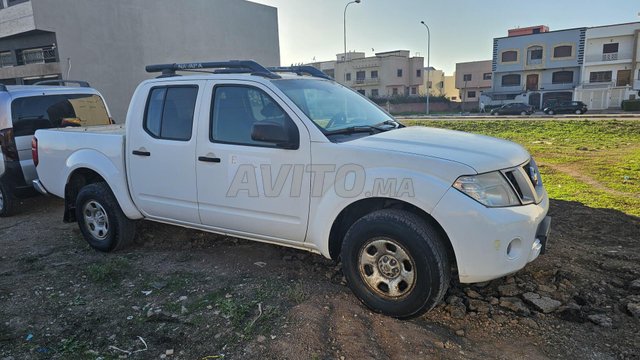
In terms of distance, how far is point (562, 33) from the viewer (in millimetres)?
47375

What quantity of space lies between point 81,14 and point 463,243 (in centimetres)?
2072

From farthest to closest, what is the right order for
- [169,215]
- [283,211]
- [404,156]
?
→ [169,215]
[283,211]
[404,156]

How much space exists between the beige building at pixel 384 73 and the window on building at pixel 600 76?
23.3 m

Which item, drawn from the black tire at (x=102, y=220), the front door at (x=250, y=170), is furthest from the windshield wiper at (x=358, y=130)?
the black tire at (x=102, y=220)

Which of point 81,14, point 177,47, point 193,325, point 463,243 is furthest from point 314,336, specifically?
point 177,47

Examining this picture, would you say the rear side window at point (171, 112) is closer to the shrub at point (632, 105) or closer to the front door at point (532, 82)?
the shrub at point (632, 105)

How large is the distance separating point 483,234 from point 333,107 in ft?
5.98

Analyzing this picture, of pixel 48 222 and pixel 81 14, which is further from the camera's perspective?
pixel 81 14

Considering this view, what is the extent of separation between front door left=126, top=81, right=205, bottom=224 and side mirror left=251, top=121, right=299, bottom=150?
89 cm

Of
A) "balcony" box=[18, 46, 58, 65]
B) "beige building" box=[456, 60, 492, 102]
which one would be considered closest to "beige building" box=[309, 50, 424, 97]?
"beige building" box=[456, 60, 492, 102]

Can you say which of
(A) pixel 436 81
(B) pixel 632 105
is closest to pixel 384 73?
(A) pixel 436 81

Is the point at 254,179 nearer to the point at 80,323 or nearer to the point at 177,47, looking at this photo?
the point at 80,323

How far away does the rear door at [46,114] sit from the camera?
679 cm

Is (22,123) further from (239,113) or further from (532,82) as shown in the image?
(532,82)
